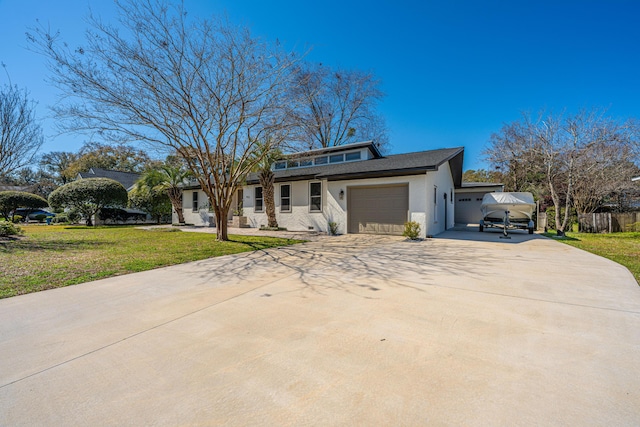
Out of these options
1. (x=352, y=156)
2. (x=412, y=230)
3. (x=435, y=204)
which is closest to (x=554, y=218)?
(x=435, y=204)

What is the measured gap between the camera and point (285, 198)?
48.6 feet

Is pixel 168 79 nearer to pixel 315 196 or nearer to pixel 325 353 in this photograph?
pixel 315 196

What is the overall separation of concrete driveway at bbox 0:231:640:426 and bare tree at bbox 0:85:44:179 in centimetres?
1070

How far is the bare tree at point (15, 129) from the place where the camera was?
9.97 m

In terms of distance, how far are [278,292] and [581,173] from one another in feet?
55.6

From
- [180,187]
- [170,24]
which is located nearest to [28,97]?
[170,24]

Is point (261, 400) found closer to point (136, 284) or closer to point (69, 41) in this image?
point (136, 284)

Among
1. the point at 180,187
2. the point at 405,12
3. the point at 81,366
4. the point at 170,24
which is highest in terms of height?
the point at 405,12

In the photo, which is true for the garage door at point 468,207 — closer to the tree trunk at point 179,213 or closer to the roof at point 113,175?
the tree trunk at point 179,213

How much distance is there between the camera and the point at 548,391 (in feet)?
6.03

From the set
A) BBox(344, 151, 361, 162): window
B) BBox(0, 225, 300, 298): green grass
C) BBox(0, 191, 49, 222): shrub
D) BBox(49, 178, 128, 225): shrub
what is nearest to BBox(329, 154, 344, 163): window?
BBox(344, 151, 361, 162): window

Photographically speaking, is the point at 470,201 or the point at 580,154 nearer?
the point at 580,154

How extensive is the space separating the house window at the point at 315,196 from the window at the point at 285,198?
4.67ft

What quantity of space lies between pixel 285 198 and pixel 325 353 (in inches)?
504
